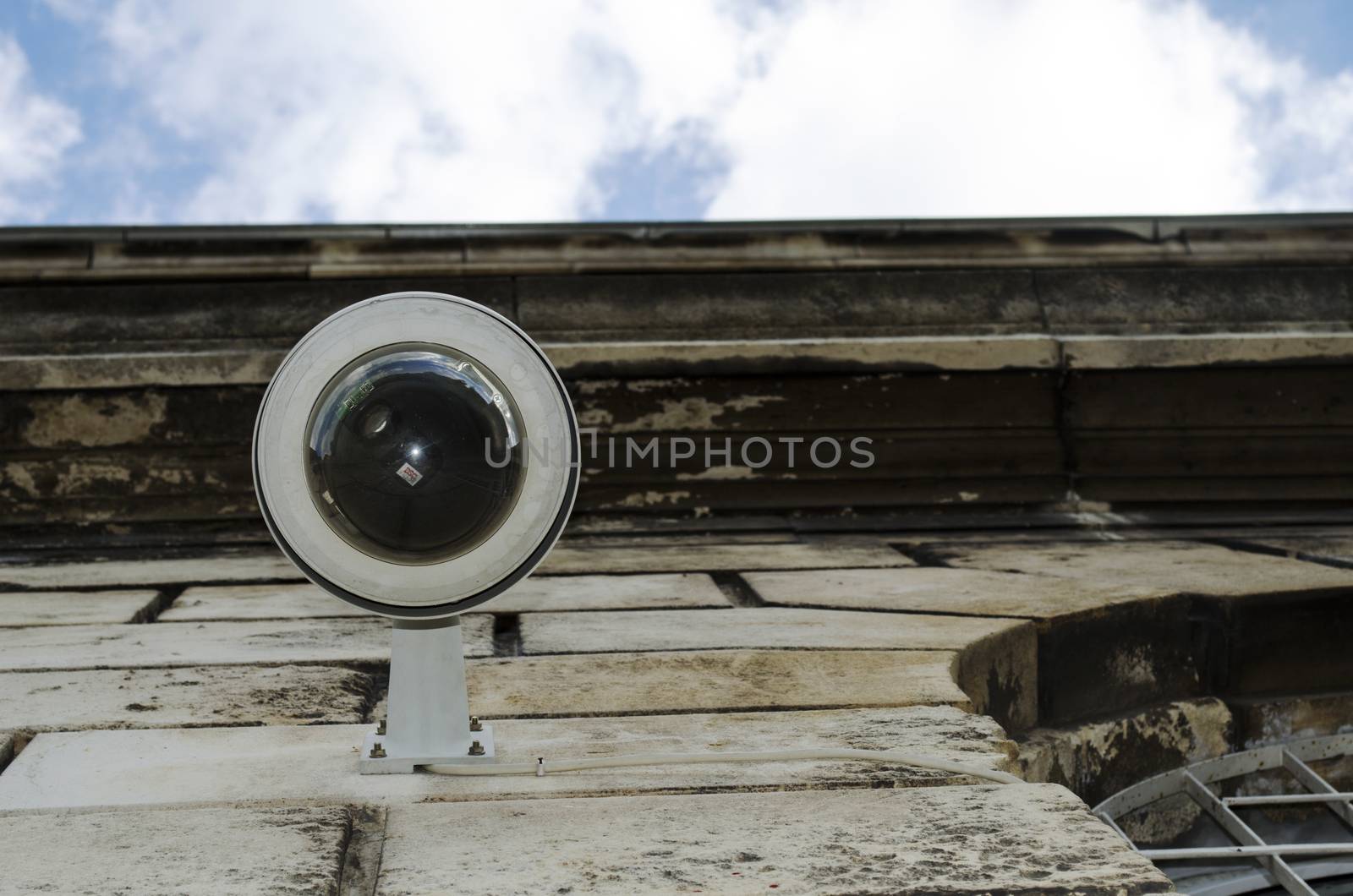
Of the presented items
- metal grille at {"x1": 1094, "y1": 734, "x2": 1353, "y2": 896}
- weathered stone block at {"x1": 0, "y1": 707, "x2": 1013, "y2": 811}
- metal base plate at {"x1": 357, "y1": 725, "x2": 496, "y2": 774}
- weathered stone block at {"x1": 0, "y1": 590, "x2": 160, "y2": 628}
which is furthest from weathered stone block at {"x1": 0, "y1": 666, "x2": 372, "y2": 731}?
metal grille at {"x1": 1094, "y1": 734, "x2": 1353, "y2": 896}

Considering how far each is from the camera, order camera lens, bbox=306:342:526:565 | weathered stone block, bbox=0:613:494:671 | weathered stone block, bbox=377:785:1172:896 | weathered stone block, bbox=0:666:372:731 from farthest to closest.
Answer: weathered stone block, bbox=0:613:494:671 < weathered stone block, bbox=0:666:372:731 < camera lens, bbox=306:342:526:565 < weathered stone block, bbox=377:785:1172:896

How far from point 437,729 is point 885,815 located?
1.61ft

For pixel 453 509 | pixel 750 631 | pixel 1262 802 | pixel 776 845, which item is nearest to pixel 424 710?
pixel 453 509

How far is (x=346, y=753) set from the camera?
1364 millimetres

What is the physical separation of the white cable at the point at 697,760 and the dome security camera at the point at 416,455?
177mm

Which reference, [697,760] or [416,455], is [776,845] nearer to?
[697,760]

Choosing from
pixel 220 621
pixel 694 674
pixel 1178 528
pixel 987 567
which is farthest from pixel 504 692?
pixel 1178 528

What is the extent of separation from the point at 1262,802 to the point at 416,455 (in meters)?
1.42

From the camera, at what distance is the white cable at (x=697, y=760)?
1.28 meters

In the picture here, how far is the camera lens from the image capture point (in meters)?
1.18

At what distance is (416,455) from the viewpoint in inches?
46.4

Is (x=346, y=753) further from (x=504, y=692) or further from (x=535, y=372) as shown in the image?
(x=535, y=372)

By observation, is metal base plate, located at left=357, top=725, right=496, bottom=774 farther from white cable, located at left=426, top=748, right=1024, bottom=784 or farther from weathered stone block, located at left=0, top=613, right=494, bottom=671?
weathered stone block, located at left=0, top=613, right=494, bottom=671

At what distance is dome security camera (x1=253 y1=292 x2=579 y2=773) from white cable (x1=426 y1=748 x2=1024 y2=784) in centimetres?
18
